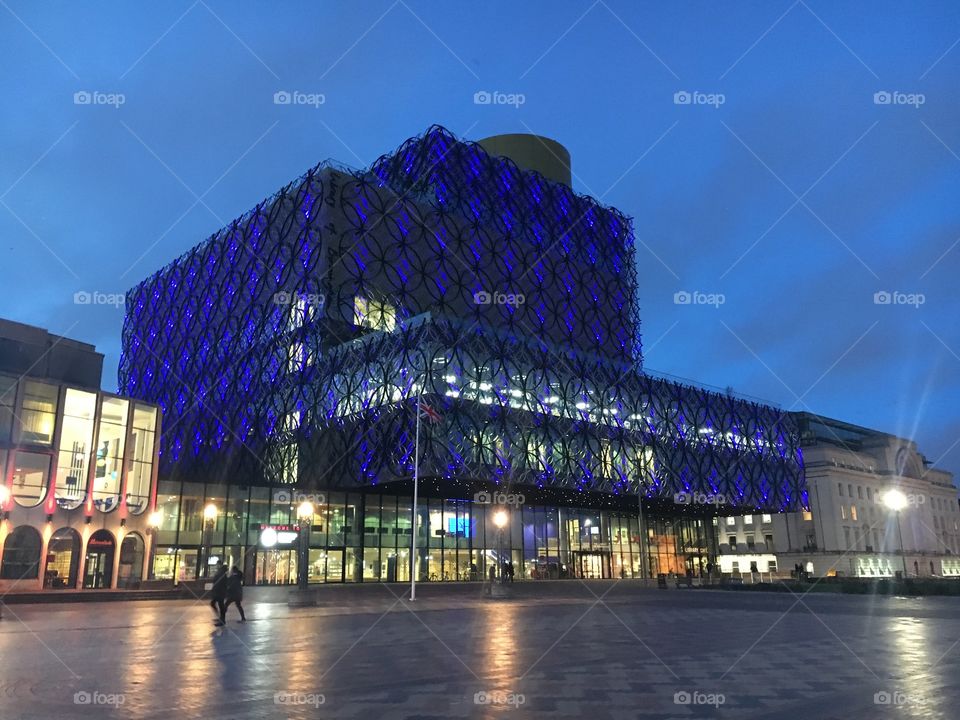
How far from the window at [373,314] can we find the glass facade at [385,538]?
16.7m

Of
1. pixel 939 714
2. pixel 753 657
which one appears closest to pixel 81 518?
pixel 753 657

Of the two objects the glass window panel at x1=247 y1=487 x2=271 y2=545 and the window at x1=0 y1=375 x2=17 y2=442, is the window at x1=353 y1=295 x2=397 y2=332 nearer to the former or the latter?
the glass window panel at x1=247 y1=487 x2=271 y2=545

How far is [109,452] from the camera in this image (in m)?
48.2

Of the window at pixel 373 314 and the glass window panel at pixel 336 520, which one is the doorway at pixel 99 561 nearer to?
the glass window panel at pixel 336 520

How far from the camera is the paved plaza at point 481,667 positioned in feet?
33.1

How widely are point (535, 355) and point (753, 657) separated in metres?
54.3

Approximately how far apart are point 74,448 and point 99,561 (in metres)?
7.13

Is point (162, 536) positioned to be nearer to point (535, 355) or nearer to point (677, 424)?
point (535, 355)

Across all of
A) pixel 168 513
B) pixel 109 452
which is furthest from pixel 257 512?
pixel 109 452

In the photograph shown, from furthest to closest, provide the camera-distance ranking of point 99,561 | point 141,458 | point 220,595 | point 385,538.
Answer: point 385,538 < point 141,458 < point 99,561 < point 220,595

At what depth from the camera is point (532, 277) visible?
89.6 m

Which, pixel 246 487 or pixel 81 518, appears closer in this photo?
pixel 81 518

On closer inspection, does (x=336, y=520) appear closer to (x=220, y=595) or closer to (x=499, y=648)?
(x=220, y=595)

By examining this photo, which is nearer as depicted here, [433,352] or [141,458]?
[141,458]
